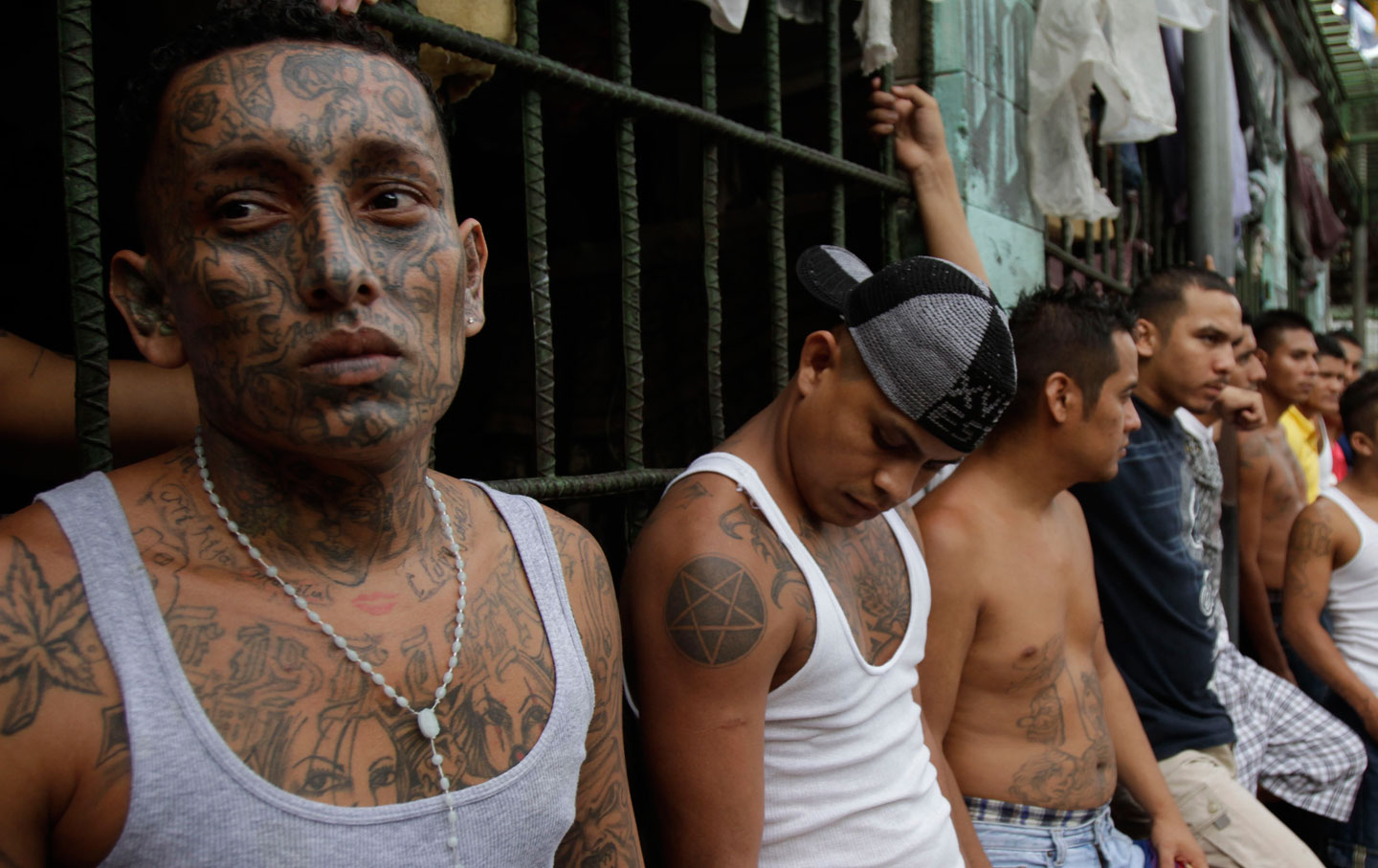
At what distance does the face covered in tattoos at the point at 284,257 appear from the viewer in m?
1.17

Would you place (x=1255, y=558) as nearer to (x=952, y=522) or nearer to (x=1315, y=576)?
(x=1315, y=576)

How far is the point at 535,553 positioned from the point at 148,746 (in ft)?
2.00

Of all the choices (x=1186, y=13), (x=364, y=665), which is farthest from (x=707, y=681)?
(x=1186, y=13)

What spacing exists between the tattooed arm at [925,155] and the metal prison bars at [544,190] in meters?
0.08

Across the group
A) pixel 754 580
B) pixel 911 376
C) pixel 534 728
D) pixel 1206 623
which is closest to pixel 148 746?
pixel 534 728

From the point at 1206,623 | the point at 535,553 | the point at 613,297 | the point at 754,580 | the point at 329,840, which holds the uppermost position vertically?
the point at 613,297

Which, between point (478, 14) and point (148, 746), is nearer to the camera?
point (148, 746)

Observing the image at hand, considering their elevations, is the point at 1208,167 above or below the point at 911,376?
above

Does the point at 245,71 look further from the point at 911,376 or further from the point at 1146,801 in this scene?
the point at 1146,801

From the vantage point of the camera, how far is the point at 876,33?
305cm

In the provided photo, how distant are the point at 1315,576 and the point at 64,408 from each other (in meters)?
5.01

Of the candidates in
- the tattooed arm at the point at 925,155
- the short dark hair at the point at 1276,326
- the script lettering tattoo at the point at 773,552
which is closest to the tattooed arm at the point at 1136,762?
the tattooed arm at the point at 925,155

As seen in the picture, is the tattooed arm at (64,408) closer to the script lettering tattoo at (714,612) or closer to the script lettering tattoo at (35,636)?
the script lettering tattoo at (35,636)

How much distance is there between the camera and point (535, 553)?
4.91ft
